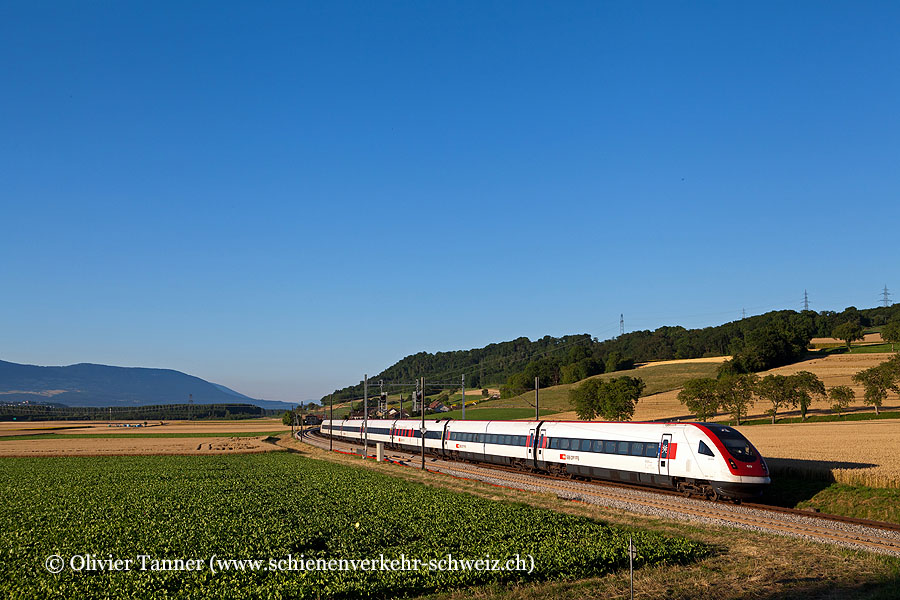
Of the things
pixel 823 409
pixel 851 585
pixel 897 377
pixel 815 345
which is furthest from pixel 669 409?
pixel 851 585

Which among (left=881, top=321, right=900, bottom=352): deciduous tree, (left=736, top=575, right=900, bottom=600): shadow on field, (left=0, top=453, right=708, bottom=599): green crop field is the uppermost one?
(left=881, top=321, right=900, bottom=352): deciduous tree

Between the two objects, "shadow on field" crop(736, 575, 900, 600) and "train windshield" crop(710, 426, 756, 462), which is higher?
"train windshield" crop(710, 426, 756, 462)

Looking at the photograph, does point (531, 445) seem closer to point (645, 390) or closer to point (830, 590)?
point (830, 590)

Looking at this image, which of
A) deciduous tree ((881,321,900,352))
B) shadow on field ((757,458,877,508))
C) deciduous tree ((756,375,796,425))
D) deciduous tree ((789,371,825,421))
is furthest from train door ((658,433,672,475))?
deciduous tree ((881,321,900,352))

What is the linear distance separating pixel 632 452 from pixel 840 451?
15593mm

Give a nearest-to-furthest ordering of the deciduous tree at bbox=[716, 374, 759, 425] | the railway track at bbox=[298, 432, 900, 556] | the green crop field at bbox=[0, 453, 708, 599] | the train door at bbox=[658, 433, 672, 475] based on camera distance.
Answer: the green crop field at bbox=[0, 453, 708, 599], the railway track at bbox=[298, 432, 900, 556], the train door at bbox=[658, 433, 672, 475], the deciduous tree at bbox=[716, 374, 759, 425]

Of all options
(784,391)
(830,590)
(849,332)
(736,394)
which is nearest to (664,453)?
(830,590)

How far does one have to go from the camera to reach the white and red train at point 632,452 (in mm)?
27109

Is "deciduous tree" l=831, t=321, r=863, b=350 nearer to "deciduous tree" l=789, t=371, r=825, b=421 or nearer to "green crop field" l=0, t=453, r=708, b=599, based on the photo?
"deciduous tree" l=789, t=371, r=825, b=421

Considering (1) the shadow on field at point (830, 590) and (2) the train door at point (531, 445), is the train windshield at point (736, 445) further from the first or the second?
(2) the train door at point (531, 445)

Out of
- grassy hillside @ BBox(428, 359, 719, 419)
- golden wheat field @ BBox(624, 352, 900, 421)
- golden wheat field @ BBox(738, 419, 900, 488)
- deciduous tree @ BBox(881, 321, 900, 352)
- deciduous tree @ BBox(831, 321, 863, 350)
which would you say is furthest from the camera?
deciduous tree @ BBox(831, 321, 863, 350)

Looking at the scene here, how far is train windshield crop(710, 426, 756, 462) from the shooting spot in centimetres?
2708

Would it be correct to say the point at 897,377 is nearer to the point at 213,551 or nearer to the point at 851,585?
the point at 851,585

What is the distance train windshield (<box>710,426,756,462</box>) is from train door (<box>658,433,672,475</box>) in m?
2.57
